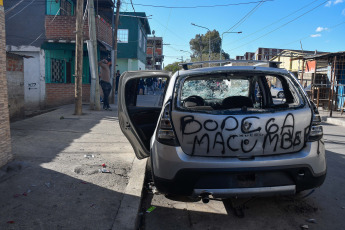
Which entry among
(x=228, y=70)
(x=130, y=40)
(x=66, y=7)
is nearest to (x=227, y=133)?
(x=228, y=70)

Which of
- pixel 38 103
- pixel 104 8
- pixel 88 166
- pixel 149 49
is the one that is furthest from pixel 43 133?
pixel 149 49

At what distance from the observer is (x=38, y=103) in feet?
47.9

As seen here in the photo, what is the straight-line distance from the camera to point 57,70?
50.5 ft

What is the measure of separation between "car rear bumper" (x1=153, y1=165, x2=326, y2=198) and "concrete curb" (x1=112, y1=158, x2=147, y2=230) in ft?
1.71

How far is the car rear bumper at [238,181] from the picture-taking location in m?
2.83

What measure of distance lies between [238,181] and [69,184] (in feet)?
7.30

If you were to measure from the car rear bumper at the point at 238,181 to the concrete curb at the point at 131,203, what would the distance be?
1.71 feet

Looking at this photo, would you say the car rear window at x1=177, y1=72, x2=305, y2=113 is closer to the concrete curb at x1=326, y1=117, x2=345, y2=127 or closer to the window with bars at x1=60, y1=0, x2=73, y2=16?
the concrete curb at x1=326, y1=117, x2=345, y2=127

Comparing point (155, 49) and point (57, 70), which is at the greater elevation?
point (155, 49)

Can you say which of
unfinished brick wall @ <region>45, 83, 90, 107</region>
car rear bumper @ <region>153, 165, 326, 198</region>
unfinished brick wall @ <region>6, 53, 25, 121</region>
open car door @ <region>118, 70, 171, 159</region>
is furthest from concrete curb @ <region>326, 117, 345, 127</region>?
unfinished brick wall @ <region>45, 83, 90, 107</region>

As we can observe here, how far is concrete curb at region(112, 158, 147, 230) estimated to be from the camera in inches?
117

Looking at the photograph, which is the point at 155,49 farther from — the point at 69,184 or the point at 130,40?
the point at 69,184

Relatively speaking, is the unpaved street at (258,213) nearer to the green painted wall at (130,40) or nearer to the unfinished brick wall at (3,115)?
the unfinished brick wall at (3,115)

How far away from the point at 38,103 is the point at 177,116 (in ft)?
44.0
